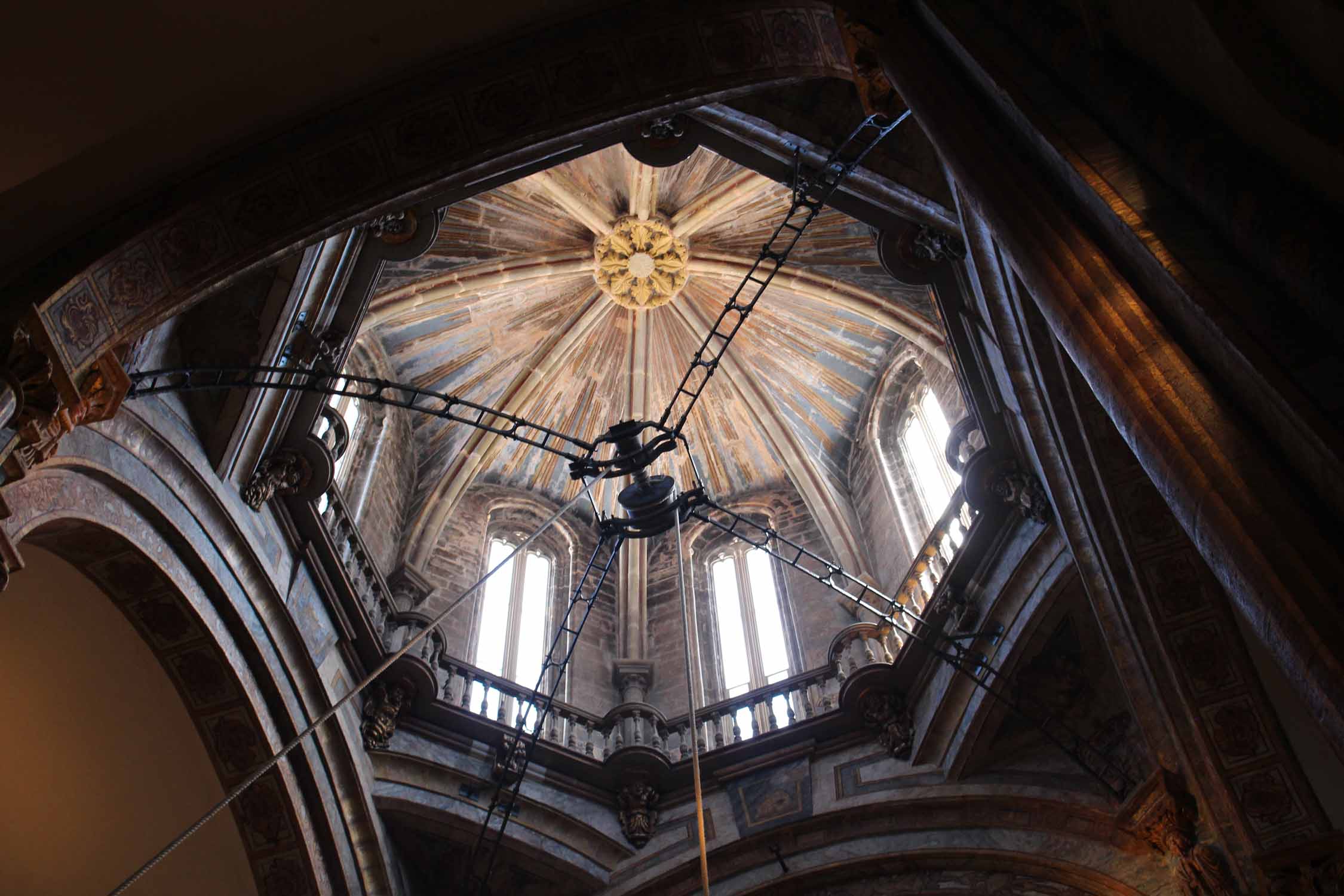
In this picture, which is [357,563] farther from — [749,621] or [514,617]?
[749,621]

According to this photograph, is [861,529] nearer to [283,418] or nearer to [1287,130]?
[283,418]

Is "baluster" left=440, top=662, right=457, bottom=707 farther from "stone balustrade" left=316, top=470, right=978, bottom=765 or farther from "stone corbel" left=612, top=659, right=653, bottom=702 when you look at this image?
"stone corbel" left=612, top=659, right=653, bottom=702

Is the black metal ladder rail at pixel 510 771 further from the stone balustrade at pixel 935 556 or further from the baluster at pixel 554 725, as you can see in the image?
the stone balustrade at pixel 935 556

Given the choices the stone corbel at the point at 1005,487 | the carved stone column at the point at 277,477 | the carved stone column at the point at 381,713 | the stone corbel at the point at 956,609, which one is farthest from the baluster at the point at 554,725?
the stone corbel at the point at 1005,487

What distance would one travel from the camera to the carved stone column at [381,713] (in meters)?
10.2

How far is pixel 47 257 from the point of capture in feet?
20.1

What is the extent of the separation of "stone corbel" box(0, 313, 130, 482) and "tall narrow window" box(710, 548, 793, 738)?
319 inches

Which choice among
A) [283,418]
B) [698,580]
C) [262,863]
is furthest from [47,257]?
[698,580]

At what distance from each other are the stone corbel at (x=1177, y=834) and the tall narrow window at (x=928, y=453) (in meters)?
4.93

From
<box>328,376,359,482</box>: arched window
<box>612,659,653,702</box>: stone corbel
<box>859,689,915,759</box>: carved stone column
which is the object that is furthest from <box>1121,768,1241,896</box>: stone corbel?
<box>328,376,359,482</box>: arched window

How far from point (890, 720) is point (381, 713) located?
15.1ft

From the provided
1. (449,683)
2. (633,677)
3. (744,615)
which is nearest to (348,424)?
(449,683)

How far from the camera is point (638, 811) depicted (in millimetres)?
10773

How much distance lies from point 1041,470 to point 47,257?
262 inches
